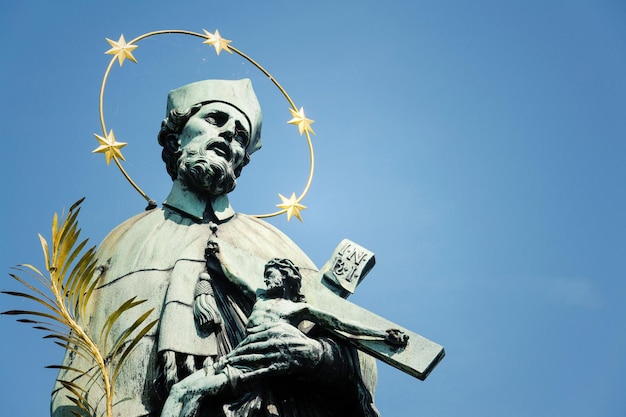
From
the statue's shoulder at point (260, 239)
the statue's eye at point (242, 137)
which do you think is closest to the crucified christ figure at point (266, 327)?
the statue's shoulder at point (260, 239)

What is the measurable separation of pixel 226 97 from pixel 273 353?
2.95 m

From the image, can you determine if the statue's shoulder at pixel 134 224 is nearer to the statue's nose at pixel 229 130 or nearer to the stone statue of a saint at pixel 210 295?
the stone statue of a saint at pixel 210 295

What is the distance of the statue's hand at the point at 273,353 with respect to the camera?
316 inches

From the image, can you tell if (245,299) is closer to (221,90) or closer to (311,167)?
(221,90)

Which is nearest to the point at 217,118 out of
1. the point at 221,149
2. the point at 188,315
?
the point at 221,149

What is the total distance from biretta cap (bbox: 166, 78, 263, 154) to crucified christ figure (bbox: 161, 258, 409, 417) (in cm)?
207

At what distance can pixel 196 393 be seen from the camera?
7801 mm

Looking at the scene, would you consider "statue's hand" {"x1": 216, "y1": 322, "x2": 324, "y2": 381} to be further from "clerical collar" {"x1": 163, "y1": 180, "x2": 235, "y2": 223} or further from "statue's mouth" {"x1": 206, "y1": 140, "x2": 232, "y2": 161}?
"statue's mouth" {"x1": 206, "y1": 140, "x2": 232, "y2": 161}

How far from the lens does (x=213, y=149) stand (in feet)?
32.5

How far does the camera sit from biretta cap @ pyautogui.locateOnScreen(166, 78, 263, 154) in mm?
10344

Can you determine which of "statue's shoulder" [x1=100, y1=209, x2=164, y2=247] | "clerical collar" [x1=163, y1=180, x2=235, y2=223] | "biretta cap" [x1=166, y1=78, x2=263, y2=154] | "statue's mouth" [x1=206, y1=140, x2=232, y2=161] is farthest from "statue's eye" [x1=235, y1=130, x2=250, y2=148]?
"statue's shoulder" [x1=100, y1=209, x2=164, y2=247]

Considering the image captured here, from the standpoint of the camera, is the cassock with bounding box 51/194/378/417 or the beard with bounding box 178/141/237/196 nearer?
the cassock with bounding box 51/194/378/417

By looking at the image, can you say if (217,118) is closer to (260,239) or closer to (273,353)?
(260,239)

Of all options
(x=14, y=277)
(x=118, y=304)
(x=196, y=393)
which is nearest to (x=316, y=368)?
(x=196, y=393)
